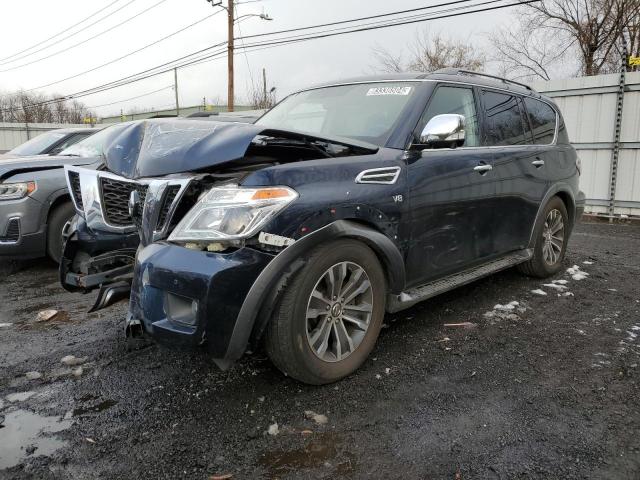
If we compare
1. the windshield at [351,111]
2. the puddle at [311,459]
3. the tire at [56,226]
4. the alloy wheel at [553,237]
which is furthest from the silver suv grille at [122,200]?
the alloy wheel at [553,237]

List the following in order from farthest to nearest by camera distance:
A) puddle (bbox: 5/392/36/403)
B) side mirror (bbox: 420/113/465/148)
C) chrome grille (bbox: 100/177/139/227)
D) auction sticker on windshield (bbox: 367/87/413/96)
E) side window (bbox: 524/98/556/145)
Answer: side window (bbox: 524/98/556/145) < auction sticker on windshield (bbox: 367/87/413/96) < chrome grille (bbox: 100/177/139/227) < side mirror (bbox: 420/113/465/148) < puddle (bbox: 5/392/36/403)

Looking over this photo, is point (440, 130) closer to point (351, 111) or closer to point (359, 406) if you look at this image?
point (351, 111)

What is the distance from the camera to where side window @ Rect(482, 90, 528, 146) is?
416 centimetres

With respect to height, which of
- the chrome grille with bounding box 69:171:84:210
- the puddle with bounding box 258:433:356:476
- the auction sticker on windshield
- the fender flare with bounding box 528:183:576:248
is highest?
the auction sticker on windshield

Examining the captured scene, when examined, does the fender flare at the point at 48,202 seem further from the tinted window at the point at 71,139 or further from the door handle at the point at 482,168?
the door handle at the point at 482,168

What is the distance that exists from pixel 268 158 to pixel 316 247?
0.59 m

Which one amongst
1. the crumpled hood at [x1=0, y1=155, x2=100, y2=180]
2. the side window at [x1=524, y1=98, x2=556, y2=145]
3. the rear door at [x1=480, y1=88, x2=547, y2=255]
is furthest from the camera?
the crumpled hood at [x1=0, y1=155, x2=100, y2=180]

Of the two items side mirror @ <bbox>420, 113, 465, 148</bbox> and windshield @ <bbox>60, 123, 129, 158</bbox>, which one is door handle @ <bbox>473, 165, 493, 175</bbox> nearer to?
side mirror @ <bbox>420, 113, 465, 148</bbox>

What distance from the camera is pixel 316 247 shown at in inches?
105

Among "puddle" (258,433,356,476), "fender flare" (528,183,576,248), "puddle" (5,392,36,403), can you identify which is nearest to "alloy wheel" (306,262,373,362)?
"puddle" (258,433,356,476)

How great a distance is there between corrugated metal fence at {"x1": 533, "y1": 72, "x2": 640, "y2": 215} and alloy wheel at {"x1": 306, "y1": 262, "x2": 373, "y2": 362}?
871cm

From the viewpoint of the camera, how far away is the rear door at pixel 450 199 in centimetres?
327

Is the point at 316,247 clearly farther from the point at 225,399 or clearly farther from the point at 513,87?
the point at 513,87

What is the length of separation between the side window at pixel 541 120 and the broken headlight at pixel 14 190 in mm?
5174
